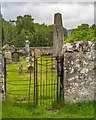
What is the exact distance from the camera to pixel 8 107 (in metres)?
8.87

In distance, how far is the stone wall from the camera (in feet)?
32.5

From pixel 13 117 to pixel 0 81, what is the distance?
163cm

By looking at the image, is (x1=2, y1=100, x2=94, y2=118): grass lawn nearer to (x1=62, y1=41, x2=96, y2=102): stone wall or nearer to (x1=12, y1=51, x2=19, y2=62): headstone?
(x1=62, y1=41, x2=96, y2=102): stone wall

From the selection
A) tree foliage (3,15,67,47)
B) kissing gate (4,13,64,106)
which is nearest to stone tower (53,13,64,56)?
kissing gate (4,13,64,106)

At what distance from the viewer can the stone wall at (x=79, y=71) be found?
9.91 m

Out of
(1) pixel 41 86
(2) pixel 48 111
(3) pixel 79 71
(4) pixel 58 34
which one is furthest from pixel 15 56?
(2) pixel 48 111

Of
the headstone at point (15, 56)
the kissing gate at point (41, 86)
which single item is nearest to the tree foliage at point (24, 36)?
the headstone at point (15, 56)

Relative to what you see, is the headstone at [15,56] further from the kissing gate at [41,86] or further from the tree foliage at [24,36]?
the tree foliage at [24,36]

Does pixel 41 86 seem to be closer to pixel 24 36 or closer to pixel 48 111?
pixel 48 111

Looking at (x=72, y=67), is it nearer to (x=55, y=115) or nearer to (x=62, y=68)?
(x=62, y=68)

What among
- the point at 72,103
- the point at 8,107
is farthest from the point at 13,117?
the point at 72,103

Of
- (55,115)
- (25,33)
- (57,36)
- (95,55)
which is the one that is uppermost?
(25,33)

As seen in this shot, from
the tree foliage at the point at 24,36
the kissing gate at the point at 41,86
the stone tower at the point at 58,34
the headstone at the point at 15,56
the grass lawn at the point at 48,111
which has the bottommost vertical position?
the grass lawn at the point at 48,111

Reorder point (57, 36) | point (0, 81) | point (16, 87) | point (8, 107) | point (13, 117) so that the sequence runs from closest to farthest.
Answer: point (13, 117), point (8, 107), point (0, 81), point (16, 87), point (57, 36)
